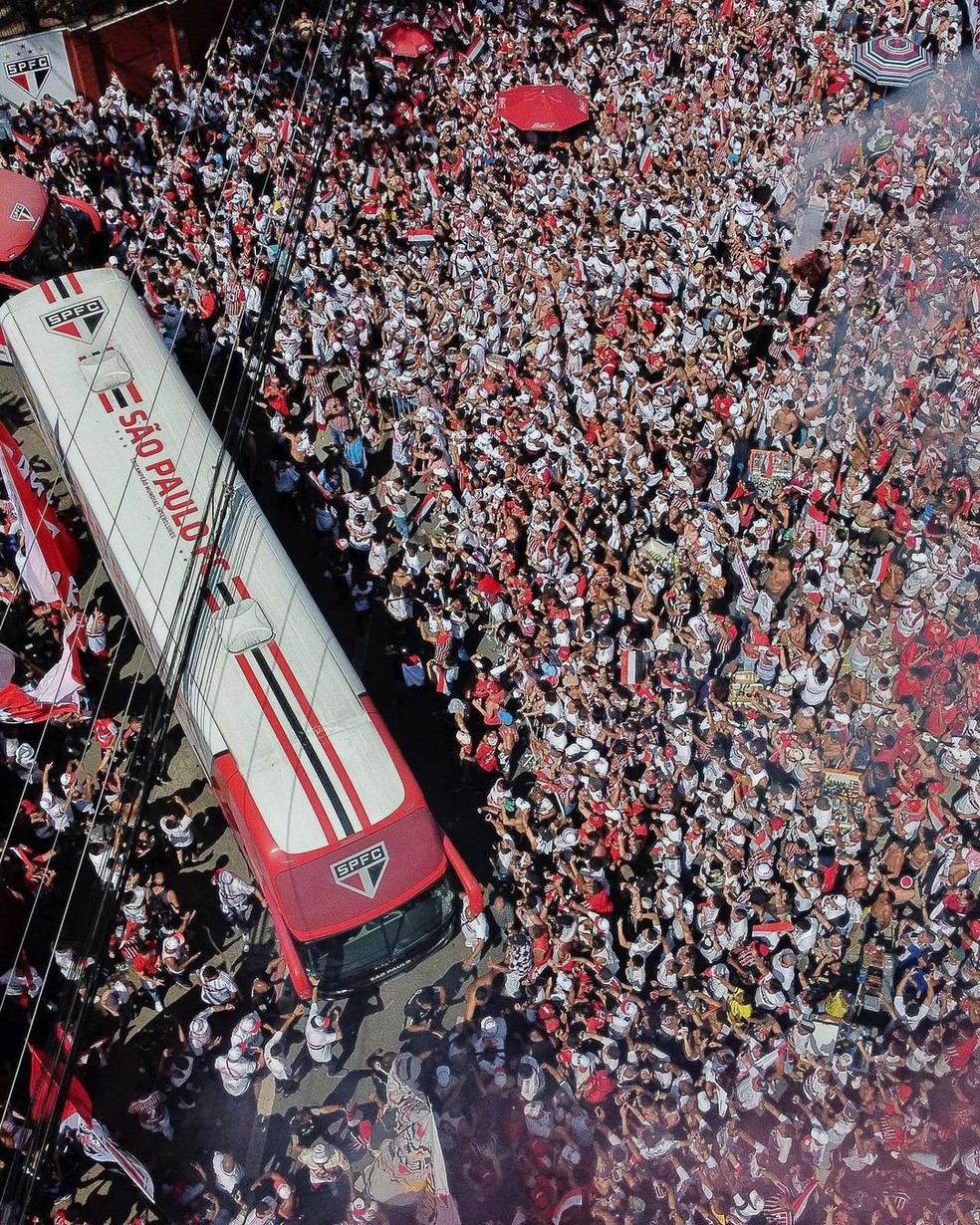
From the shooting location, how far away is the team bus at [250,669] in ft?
30.8

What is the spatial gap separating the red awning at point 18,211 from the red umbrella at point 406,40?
23.4ft

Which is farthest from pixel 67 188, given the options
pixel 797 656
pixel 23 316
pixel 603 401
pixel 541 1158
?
pixel 541 1158

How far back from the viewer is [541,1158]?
28.8 ft

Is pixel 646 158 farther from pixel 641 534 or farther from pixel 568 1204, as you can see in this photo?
pixel 568 1204

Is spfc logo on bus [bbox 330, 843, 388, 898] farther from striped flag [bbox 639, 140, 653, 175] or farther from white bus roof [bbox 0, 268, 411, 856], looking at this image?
striped flag [bbox 639, 140, 653, 175]

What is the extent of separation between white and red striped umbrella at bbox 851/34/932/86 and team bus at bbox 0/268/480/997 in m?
12.4

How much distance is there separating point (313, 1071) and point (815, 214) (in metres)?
12.9

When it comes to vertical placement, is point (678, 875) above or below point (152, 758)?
below

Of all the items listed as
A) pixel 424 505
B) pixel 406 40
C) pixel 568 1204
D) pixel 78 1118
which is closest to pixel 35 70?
pixel 406 40

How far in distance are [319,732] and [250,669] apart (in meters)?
0.92

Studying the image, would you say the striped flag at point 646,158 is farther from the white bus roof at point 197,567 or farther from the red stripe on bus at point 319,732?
the red stripe on bus at point 319,732

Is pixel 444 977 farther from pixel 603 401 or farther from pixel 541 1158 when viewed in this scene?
pixel 603 401

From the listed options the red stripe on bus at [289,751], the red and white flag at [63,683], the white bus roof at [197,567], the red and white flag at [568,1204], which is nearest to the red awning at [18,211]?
the white bus roof at [197,567]

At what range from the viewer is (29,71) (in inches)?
743
